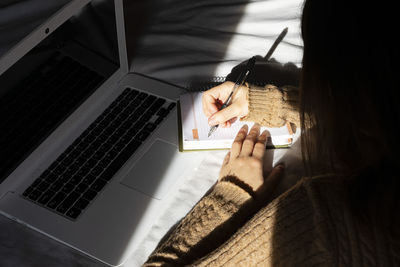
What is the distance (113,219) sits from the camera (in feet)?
2.77

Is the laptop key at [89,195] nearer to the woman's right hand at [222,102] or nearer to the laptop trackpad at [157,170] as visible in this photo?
the laptop trackpad at [157,170]

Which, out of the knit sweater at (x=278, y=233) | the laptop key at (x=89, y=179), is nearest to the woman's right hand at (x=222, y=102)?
the knit sweater at (x=278, y=233)

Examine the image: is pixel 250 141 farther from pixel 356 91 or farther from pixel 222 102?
pixel 356 91

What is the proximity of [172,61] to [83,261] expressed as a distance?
1.59 ft

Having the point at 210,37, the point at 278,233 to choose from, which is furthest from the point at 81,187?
the point at 210,37

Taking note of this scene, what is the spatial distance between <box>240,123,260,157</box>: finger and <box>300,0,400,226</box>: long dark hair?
217mm

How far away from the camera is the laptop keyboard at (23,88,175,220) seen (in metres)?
0.87

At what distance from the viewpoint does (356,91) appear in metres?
0.59

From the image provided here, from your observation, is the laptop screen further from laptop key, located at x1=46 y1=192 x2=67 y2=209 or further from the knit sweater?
the knit sweater

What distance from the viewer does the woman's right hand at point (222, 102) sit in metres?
0.95

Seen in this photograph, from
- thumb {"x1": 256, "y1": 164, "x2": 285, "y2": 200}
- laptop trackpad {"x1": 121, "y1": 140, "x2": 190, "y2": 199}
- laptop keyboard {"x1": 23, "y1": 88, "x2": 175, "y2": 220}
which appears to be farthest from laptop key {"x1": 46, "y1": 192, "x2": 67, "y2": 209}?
thumb {"x1": 256, "y1": 164, "x2": 285, "y2": 200}

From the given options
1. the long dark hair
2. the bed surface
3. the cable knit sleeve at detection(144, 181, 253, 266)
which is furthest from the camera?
the bed surface

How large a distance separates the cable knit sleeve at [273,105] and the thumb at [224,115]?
1.0 inches

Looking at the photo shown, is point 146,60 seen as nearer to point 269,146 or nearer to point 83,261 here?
point 269,146
